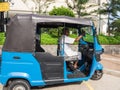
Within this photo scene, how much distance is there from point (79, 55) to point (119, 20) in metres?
12.0

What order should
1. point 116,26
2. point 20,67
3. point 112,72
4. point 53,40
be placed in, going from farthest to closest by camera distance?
point 116,26, point 53,40, point 112,72, point 20,67

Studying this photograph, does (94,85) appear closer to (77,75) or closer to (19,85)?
(77,75)

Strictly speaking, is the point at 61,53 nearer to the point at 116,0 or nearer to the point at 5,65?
the point at 5,65

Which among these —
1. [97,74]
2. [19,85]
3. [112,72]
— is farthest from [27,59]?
[112,72]

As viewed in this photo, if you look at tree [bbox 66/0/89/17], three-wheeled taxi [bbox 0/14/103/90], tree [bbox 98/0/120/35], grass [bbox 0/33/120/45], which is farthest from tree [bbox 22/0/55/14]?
three-wheeled taxi [bbox 0/14/103/90]

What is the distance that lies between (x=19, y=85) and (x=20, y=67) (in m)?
0.46

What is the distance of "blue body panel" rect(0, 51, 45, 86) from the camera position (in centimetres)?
758

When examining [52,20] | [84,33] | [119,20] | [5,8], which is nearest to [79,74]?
[84,33]

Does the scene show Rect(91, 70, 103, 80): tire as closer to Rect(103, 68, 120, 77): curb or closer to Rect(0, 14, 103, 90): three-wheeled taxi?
Rect(103, 68, 120, 77): curb

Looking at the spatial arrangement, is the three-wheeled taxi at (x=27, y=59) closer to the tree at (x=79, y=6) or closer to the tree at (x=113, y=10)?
the tree at (x=113, y=10)

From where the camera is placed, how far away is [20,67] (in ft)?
25.2

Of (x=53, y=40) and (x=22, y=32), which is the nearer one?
(x=22, y=32)

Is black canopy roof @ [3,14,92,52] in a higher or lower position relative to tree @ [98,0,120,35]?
lower

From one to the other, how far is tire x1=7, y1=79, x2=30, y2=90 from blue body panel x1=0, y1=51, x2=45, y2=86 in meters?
0.13
